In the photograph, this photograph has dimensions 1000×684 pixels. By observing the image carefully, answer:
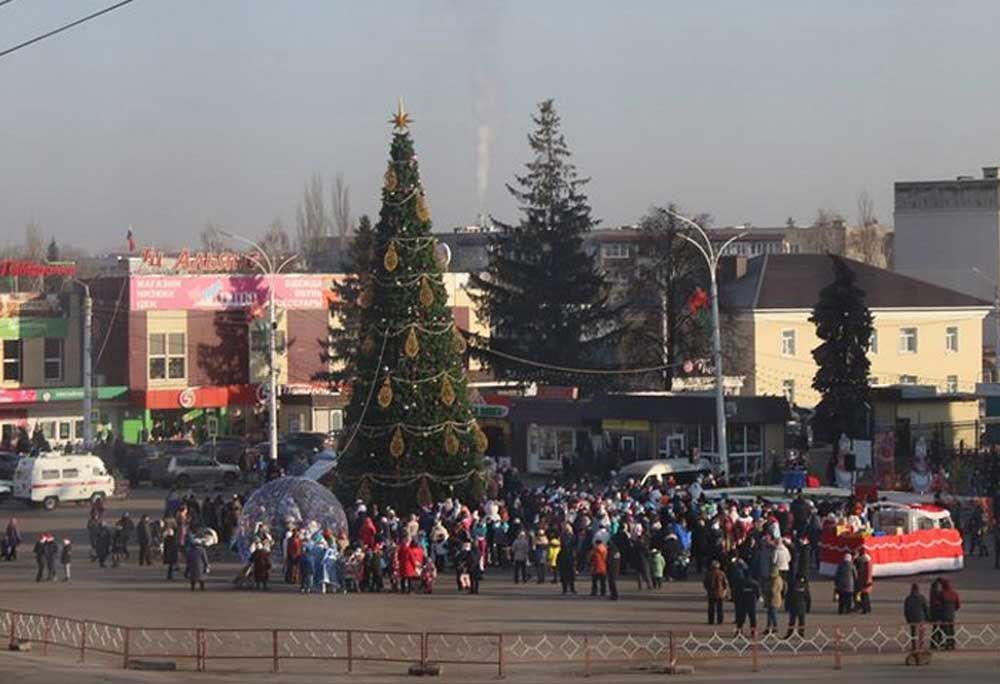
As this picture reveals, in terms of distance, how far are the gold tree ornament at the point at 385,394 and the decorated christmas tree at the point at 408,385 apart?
0.08ft

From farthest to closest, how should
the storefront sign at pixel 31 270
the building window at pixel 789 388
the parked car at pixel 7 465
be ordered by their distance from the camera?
the storefront sign at pixel 31 270 → the building window at pixel 789 388 → the parked car at pixel 7 465

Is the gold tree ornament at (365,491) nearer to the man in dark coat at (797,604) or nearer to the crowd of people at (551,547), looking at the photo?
the crowd of people at (551,547)

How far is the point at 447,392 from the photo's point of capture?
1674 inches

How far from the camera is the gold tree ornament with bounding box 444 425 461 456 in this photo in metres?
42.3

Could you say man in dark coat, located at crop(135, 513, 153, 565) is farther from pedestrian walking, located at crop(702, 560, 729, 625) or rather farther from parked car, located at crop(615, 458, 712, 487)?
pedestrian walking, located at crop(702, 560, 729, 625)

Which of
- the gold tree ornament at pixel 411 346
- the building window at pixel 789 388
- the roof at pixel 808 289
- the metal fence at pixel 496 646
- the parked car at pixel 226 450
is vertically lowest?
the metal fence at pixel 496 646

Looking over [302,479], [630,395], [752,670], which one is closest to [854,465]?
[630,395]

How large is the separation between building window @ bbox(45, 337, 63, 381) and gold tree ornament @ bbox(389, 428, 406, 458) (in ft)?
123

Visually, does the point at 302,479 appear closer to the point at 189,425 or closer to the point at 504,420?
the point at 504,420

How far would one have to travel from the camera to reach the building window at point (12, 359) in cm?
7494

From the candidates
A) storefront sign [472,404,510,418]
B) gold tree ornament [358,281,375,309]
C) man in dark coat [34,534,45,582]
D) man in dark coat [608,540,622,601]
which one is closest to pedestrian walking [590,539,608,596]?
man in dark coat [608,540,622,601]

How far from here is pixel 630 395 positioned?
55.7 metres

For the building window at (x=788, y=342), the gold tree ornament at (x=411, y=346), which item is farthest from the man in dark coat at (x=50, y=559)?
→ the building window at (x=788, y=342)

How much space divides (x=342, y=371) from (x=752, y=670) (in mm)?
51793
